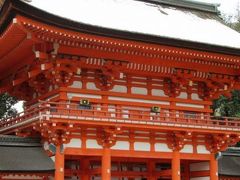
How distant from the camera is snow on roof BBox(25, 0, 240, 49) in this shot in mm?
17328

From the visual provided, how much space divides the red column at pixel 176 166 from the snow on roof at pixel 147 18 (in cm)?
441

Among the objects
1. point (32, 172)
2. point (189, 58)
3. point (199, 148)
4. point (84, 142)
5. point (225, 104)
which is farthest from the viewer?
point (225, 104)

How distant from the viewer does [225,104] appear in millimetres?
32438

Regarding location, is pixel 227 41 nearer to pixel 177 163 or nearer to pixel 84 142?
pixel 177 163

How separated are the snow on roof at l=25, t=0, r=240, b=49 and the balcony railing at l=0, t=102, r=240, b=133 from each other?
9.53 feet

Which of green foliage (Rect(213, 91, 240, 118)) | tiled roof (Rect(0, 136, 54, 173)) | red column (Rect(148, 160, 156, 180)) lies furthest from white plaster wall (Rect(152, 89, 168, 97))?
green foliage (Rect(213, 91, 240, 118))

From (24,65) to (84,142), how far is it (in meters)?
3.92

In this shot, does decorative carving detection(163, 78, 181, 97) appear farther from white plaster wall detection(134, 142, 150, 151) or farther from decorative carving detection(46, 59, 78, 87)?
decorative carving detection(46, 59, 78, 87)

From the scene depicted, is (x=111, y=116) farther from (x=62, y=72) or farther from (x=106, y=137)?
(x=62, y=72)

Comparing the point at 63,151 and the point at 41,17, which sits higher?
the point at 41,17

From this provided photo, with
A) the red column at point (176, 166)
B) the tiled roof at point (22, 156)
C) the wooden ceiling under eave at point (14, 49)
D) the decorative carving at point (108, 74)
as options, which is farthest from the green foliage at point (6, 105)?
the red column at point (176, 166)

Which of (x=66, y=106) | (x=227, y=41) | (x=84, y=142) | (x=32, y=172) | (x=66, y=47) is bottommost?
(x=32, y=172)

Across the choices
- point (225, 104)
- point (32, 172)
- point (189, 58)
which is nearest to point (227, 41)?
point (189, 58)

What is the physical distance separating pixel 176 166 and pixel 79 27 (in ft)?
21.9
